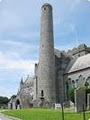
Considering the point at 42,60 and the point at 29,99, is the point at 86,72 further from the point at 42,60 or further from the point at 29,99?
the point at 29,99

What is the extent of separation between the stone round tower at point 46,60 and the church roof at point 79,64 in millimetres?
5254

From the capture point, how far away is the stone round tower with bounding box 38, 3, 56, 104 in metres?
59.1

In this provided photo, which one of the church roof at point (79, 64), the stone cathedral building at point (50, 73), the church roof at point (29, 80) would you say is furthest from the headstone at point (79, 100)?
the church roof at point (29, 80)

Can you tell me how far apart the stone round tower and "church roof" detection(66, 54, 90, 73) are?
5254 mm

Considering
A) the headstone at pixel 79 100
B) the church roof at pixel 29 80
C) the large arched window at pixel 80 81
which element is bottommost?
the headstone at pixel 79 100

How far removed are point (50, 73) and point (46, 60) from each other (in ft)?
8.72

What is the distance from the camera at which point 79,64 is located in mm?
62719

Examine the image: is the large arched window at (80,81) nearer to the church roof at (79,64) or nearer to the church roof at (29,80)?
the church roof at (79,64)

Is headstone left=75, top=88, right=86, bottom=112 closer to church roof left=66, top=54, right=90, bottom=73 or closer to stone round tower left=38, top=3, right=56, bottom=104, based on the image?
stone round tower left=38, top=3, right=56, bottom=104

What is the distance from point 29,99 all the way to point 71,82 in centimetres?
988

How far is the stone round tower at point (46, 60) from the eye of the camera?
2328 inches

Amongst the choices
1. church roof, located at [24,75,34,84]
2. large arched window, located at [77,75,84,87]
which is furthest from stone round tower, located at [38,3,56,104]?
church roof, located at [24,75,34,84]

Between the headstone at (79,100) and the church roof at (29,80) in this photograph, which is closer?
the headstone at (79,100)

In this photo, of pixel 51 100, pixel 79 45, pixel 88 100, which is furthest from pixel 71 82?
pixel 88 100
